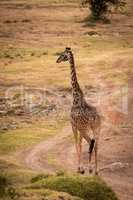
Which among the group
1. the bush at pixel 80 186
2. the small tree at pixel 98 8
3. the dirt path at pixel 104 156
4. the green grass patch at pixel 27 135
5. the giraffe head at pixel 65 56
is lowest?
the small tree at pixel 98 8

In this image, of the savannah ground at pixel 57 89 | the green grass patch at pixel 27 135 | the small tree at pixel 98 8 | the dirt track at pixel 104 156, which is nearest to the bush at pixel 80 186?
the savannah ground at pixel 57 89

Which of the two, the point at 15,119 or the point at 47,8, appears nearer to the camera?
the point at 15,119

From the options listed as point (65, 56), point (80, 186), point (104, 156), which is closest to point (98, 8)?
point (104, 156)

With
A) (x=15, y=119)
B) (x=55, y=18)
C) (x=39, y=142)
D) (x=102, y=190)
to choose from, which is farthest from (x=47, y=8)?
(x=102, y=190)

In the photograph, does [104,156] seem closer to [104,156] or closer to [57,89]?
[104,156]

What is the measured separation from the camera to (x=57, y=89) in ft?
141

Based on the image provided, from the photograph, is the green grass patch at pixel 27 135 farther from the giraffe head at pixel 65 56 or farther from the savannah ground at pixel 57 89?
the giraffe head at pixel 65 56

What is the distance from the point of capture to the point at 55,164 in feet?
82.3

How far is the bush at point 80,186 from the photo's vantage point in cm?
1418

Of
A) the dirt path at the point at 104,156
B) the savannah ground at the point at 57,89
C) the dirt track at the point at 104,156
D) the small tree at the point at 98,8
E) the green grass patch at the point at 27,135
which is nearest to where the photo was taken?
the dirt path at the point at 104,156

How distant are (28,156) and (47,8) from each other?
61.9m

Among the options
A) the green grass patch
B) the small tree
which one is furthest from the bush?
the small tree

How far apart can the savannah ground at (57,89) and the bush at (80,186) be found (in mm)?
2292

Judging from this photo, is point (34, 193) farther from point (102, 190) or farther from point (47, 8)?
point (47, 8)
